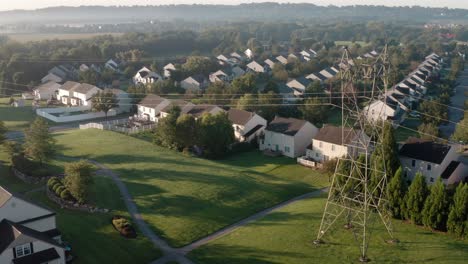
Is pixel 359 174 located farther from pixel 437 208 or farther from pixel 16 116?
pixel 16 116

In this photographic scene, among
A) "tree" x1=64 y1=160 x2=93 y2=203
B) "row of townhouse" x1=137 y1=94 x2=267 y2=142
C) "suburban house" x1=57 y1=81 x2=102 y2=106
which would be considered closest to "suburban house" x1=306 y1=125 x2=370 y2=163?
"row of townhouse" x1=137 y1=94 x2=267 y2=142

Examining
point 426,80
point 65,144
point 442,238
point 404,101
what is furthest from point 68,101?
Result: point 426,80

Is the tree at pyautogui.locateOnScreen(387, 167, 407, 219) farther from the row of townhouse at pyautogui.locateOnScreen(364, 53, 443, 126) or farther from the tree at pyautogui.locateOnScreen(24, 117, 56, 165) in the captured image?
the tree at pyautogui.locateOnScreen(24, 117, 56, 165)

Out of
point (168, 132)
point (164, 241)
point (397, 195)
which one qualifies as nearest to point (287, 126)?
point (168, 132)

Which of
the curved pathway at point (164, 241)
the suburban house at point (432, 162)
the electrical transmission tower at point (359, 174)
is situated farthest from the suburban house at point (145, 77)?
the electrical transmission tower at point (359, 174)

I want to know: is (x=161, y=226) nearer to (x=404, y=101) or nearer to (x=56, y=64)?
(x=404, y=101)
